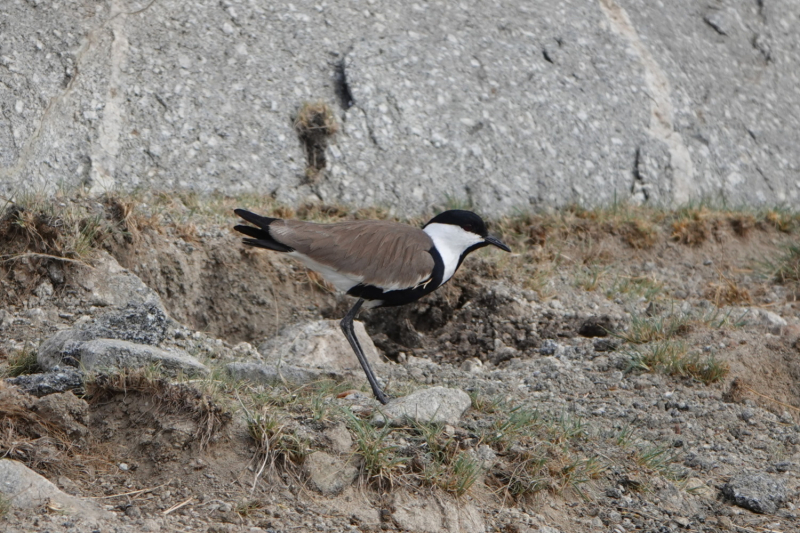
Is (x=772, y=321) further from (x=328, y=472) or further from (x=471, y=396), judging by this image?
(x=328, y=472)

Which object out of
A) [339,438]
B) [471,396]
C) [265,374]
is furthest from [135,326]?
[471,396]

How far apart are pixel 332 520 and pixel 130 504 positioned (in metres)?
0.69

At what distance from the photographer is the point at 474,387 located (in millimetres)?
4488

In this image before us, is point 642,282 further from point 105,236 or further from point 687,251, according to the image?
point 105,236

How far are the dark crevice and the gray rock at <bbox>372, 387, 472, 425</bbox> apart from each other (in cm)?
347

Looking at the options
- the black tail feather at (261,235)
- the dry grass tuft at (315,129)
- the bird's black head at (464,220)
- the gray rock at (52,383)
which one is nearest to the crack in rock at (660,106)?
the dry grass tuft at (315,129)

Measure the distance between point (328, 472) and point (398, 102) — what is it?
13.7ft

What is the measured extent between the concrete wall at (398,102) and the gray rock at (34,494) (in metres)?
3.18

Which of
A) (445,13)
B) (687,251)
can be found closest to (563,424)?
(687,251)

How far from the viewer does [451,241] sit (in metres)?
4.75

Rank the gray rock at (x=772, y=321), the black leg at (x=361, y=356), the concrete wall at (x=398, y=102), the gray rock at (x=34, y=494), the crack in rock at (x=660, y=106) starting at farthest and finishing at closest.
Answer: the crack in rock at (x=660, y=106) < the concrete wall at (x=398, y=102) < the gray rock at (x=772, y=321) < the black leg at (x=361, y=356) < the gray rock at (x=34, y=494)

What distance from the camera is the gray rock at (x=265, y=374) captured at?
404 centimetres

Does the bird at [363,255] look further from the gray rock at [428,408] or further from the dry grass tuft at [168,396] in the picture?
the dry grass tuft at [168,396]

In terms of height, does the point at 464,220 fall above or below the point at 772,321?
above
